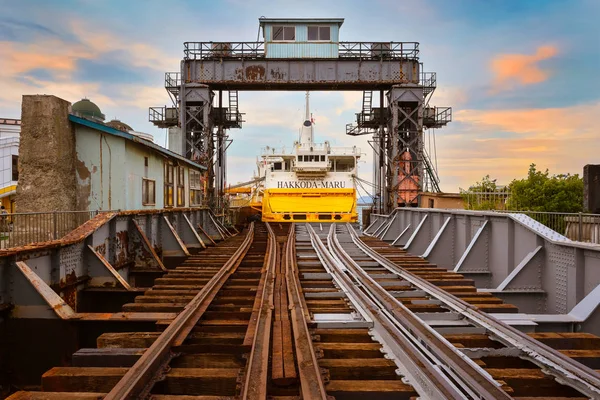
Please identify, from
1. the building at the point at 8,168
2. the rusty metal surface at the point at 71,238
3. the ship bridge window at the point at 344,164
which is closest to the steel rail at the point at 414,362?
the rusty metal surface at the point at 71,238

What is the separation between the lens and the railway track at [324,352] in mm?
3459

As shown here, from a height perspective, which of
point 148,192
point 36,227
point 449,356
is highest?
point 148,192

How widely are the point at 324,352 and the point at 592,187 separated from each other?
41.9ft

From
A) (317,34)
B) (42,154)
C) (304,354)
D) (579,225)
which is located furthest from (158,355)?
(317,34)

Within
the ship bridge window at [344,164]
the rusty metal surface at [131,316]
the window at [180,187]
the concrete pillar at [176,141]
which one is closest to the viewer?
the rusty metal surface at [131,316]

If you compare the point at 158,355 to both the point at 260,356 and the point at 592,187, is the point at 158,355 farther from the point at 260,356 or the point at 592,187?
the point at 592,187

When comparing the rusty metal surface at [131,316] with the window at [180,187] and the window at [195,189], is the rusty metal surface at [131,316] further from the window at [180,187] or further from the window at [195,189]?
the window at [195,189]

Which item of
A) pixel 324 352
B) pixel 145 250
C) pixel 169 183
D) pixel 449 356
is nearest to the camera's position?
pixel 449 356

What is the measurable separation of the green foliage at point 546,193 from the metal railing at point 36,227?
73.4 feet

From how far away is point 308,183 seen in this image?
24.7m

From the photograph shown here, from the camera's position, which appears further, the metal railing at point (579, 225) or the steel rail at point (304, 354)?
the metal railing at point (579, 225)

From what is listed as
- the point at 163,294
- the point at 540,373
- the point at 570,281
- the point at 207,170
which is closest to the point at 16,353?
the point at 163,294

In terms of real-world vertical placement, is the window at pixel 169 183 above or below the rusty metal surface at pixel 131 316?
above

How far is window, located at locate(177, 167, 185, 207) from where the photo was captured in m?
17.5
